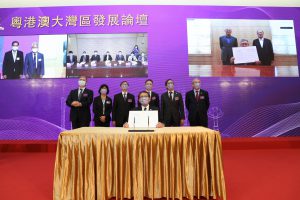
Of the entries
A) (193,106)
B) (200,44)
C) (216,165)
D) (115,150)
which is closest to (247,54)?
(200,44)

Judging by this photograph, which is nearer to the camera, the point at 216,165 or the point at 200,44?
the point at 216,165

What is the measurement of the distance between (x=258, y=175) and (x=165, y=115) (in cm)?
148

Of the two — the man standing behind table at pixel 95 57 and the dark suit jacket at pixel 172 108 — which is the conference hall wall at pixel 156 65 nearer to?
the man standing behind table at pixel 95 57

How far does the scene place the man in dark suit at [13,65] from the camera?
5.11 metres

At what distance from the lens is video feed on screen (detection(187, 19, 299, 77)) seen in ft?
17.1

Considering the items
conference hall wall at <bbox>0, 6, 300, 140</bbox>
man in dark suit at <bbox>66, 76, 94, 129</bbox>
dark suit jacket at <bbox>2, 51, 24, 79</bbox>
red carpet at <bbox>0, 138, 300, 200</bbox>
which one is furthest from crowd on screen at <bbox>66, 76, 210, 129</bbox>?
dark suit jacket at <bbox>2, 51, 24, 79</bbox>

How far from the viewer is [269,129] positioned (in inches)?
203

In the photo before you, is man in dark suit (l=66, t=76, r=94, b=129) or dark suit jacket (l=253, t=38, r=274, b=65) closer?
man in dark suit (l=66, t=76, r=94, b=129)

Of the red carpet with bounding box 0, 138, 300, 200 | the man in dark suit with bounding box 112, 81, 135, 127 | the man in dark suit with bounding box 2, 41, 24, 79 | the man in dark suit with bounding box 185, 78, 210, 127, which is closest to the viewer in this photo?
the red carpet with bounding box 0, 138, 300, 200

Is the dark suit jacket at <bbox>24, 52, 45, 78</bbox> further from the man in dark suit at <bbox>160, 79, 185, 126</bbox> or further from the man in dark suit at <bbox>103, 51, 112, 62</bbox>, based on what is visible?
the man in dark suit at <bbox>160, 79, 185, 126</bbox>

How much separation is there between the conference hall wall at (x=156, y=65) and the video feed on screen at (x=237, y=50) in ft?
0.07

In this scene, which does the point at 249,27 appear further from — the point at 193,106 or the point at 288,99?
the point at 193,106

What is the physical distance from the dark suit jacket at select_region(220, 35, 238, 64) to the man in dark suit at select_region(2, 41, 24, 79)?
420 cm

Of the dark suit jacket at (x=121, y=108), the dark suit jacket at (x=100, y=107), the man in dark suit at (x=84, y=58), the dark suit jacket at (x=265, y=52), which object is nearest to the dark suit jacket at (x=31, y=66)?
the man in dark suit at (x=84, y=58)
